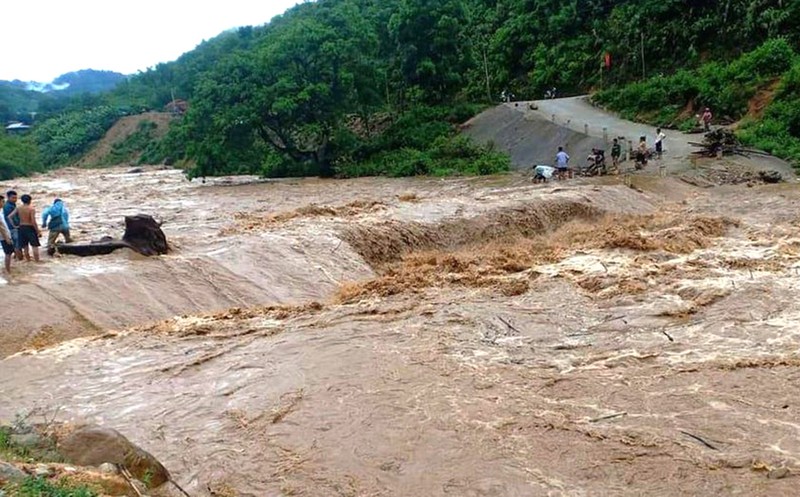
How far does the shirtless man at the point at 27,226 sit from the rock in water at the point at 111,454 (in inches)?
278

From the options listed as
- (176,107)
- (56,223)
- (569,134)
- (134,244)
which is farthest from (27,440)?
(176,107)

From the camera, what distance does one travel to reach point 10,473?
453 centimetres

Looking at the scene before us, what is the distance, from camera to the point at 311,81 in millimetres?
31438

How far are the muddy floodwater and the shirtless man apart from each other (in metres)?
0.43

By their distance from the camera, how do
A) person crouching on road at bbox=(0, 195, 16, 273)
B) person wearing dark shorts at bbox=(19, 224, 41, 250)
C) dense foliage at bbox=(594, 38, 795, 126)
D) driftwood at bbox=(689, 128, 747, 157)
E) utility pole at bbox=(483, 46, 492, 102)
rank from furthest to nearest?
1. utility pole at bbox=(483, 46, 492, 102)
2. dense foliage at bbox=(594, 38, 795, 126)
3. driftwood at bbox=(689, 128, 747, 157)
4. person wearing dark shorts at bbox=(19, 224, 41, 250)
5. person crouching on road at bbox=(0, 195, 16, 273)

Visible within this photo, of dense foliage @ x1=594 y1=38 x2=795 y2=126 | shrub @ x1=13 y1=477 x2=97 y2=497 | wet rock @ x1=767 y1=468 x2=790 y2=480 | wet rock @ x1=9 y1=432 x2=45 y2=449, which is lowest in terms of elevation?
wet rock @ x1=767 y1=468 x2=790 y2=480

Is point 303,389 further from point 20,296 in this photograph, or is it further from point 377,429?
point 20,296

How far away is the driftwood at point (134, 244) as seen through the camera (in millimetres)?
13094

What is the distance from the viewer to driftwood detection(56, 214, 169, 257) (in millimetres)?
13094

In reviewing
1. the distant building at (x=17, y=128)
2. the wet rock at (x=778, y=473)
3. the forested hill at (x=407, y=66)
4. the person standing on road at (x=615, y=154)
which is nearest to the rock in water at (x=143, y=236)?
the wet rock at (x=778, y=473)

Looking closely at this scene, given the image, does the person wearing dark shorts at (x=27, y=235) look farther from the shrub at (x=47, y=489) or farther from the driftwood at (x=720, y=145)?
the driftwood at (x=720, y=145)

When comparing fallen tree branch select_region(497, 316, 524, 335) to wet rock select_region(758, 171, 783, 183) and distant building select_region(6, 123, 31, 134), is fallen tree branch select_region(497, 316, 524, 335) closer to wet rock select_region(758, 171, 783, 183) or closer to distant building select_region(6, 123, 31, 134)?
wet rock select_region(758, 171, 783, 183)

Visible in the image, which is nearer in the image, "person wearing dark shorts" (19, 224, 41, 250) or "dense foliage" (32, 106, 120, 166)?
"person wearing dark shorts" (19, 224, 41, 250)

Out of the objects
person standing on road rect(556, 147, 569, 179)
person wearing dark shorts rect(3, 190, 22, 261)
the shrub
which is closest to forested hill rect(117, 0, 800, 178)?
person standing on road rect(556, 147, 569, 179)
